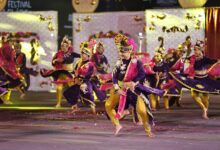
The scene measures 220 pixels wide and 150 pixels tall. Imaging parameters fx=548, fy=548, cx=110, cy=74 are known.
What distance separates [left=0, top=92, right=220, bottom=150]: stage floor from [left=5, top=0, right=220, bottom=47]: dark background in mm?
6912

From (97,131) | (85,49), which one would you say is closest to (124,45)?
(97,131)

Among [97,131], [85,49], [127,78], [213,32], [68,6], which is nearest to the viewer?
[127,78]

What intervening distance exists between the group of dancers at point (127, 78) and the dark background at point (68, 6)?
4828 mm

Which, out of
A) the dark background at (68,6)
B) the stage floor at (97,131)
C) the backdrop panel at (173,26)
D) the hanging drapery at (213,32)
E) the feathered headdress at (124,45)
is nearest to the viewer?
the stage floor at (97,131)

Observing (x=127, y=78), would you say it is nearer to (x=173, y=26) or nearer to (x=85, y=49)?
(x=85, y=49)

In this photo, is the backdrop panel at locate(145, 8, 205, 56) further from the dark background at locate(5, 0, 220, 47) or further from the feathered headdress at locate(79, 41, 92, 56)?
the feathered headdress at locate(79, 41, 92, 56)

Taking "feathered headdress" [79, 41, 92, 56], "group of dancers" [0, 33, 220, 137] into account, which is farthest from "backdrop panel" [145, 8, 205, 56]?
"feathered headdress" [79, 41, 92, 56]

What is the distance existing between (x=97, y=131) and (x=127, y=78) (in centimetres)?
120

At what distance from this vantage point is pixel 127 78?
336 inches

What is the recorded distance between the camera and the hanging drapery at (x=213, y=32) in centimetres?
1822

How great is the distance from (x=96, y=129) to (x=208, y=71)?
3.16 m

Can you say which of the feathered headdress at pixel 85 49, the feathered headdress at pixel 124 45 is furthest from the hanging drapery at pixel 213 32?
the feathered headdress at pixel 124 45

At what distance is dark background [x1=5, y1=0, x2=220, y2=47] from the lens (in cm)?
1950

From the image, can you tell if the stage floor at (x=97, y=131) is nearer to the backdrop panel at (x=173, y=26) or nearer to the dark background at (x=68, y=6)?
the backdrop panel at (x=173, y=26)
